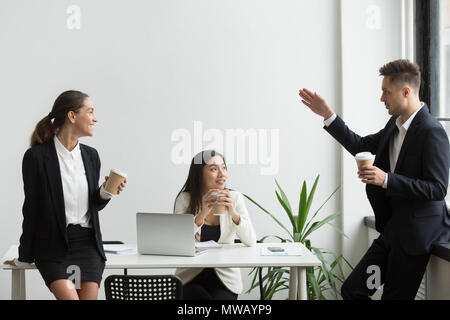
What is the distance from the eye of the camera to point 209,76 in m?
4.91

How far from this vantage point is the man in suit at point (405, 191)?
9.77ft

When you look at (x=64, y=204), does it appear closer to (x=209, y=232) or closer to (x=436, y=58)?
(x=209, y=232)

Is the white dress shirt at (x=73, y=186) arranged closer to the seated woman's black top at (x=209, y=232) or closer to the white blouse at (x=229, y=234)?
the white blouse at (x=229, y=234)

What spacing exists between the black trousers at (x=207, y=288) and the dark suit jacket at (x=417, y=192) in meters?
0.97

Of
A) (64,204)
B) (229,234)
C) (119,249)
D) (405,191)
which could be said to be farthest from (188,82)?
(405,191)

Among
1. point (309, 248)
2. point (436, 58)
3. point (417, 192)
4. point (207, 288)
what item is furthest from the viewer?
→ point (309, 248)

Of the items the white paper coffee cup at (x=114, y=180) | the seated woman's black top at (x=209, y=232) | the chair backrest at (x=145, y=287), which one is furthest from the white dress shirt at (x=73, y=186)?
the seated woman's black top at (x=209, y=232)

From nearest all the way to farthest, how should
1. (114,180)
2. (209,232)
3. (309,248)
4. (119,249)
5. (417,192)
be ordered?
(417,192)
(114,180)
(119,249)
(209,232)
(309,248)

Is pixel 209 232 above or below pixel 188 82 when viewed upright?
below

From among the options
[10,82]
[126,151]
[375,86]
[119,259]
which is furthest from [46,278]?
[375,86]

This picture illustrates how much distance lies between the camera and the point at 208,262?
3.22m

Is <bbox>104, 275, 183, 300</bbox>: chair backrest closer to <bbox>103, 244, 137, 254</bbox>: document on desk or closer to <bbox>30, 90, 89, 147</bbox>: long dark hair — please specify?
<bbox>103, 244, 137, 254</bbox>: document on desk

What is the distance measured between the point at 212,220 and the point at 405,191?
4.20 ft
